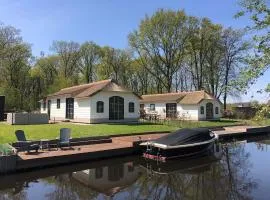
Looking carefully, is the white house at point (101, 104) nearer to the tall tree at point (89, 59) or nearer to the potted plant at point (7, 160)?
the potted plant at point (7, 160)

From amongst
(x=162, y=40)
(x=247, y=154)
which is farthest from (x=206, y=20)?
(x=247, y=154)

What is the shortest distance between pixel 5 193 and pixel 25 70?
45855 mm

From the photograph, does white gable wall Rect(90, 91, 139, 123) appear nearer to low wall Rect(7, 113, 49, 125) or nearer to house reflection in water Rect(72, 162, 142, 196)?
low wall Rect(7, 113, 49, 125)

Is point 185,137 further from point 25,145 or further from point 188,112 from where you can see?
point 188,112

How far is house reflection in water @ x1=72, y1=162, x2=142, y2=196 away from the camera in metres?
12.3

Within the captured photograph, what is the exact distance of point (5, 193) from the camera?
1144cm

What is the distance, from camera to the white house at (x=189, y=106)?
3903 centimetres

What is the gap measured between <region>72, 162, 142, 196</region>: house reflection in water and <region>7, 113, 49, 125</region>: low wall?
1547 cm

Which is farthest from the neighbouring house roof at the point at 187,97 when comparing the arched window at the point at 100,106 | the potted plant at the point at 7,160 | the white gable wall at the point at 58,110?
the potted plant at the point at 7,160

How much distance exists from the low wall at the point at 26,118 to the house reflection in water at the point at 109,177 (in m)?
15.5

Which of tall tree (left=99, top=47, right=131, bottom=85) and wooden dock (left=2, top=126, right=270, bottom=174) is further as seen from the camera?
tall tree (left=99, top=47, right=131, bottom=85)

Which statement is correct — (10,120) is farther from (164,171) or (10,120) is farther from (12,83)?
(12,83)

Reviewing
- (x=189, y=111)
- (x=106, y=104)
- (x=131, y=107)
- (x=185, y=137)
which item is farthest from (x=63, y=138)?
(x=189, y=111)

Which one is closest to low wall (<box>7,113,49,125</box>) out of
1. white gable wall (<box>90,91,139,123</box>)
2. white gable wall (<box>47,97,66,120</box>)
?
white gable wall (<box>90,91,139,123</box>)
